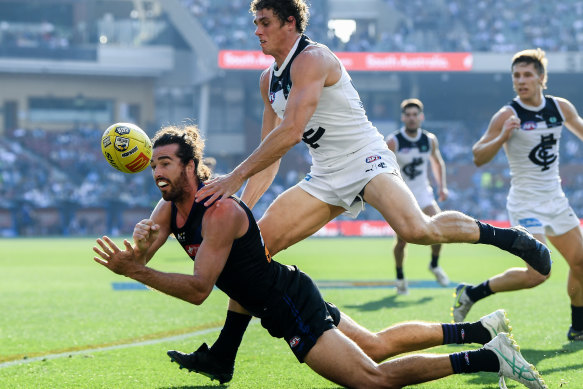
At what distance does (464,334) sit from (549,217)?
2.85m

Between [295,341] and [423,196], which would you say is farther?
[423,196]

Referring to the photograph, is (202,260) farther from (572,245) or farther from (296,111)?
(572,245)

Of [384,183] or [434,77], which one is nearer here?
[384,183]

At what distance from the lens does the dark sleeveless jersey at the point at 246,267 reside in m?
5.21

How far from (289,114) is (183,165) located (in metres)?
1.07

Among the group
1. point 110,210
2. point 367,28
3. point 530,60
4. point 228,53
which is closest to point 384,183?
point 530,60

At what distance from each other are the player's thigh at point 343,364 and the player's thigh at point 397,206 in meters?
1.29

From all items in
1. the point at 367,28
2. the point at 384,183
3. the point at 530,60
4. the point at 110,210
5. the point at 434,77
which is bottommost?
the point at 110,210

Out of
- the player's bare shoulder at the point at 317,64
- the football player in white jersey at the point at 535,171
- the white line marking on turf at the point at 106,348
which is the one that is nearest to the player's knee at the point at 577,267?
Result: the football player in white jersey at the point at 535,171

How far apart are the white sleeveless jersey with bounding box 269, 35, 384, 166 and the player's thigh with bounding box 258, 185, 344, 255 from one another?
0.35 m

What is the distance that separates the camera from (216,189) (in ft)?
16.9

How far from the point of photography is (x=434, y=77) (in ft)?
152

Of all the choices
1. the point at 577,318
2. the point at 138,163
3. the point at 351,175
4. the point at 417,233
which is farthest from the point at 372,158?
the point at 577,318

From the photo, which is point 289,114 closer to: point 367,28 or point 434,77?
point 434,77
